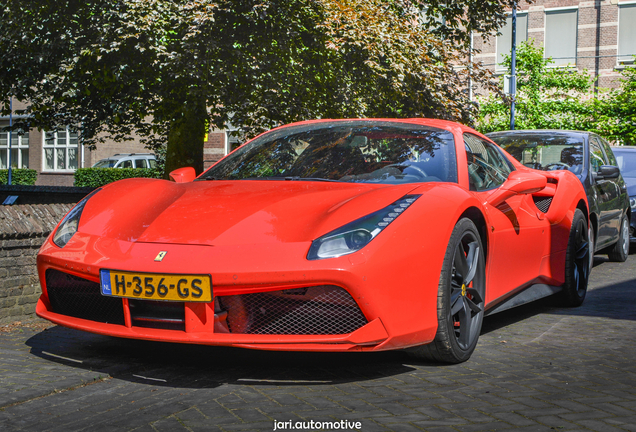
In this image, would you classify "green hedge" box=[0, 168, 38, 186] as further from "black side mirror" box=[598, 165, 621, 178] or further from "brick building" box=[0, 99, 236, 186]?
"black side mirror" box=[598, 165, 621, 178]

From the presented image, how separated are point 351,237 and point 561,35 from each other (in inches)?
1279

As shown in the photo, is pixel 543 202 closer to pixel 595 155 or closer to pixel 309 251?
pixel 309 251

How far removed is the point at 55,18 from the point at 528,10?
86.9 feet

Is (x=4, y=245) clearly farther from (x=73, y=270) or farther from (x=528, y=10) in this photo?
(x=528, y=10)

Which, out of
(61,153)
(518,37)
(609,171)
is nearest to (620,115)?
(518,37)

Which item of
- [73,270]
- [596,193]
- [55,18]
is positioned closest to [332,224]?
[73,270]

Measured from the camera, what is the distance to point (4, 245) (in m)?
5.16

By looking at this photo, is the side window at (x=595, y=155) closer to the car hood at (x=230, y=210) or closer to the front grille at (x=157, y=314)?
the car hood at (x=230, y=210)

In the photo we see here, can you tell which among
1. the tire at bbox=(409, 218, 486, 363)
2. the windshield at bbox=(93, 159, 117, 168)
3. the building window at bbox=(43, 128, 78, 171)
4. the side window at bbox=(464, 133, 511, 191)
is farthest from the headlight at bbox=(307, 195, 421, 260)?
the building window at bbox=(43, 128, 78, 171)

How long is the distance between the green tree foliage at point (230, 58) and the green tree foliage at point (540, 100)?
47.8 feet

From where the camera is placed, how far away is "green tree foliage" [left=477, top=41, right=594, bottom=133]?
86.8ft

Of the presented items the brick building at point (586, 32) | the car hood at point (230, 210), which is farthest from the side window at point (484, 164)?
the brick building at point (586, 32)

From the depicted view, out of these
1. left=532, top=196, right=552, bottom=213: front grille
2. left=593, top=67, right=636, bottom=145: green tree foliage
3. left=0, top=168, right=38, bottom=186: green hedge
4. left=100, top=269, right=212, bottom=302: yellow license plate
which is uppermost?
left=593, top=67, right=636, bottom=145: green tree foliage

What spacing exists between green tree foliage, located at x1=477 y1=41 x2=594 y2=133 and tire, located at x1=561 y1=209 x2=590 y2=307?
21078mm
